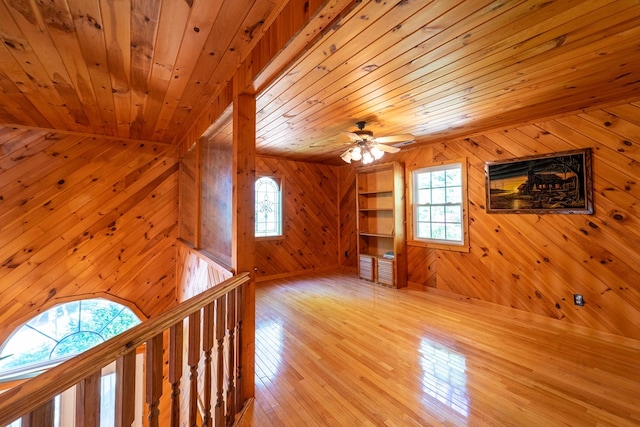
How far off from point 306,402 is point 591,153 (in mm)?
3715

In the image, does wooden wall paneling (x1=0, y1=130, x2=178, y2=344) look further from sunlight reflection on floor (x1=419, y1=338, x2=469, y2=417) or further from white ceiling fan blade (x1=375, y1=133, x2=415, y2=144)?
sunlight reflection on floor (x1=419, y1=338, x2=469, y2=417)

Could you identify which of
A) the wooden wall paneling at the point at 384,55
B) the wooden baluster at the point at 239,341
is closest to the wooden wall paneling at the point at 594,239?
the wooden wall paneling at the point at 384,55

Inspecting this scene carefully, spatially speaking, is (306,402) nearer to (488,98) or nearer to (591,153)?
(488,98)

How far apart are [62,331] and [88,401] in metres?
4.07

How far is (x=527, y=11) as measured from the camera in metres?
1.48

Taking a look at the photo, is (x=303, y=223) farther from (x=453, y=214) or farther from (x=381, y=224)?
(x=453, y=214)

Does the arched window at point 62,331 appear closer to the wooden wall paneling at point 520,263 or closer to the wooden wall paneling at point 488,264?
the wooden wall paneling at point 488,264

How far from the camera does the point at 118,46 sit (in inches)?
68.4

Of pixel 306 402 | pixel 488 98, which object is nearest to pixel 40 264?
pixel 306 402

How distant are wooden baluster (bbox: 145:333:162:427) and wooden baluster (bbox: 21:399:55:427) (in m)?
0.35

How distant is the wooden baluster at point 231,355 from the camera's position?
67.9 inches

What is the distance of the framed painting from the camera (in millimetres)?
2848

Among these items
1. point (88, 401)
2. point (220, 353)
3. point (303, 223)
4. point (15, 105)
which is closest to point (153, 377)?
point (88, 401)

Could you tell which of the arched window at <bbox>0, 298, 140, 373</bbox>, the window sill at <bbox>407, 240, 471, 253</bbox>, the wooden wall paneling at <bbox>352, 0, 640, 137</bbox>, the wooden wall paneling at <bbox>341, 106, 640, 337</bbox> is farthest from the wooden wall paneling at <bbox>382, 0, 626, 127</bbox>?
the arched window at <bbox>0, 298, 140, 373</bbox>
